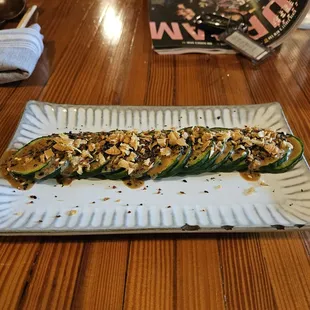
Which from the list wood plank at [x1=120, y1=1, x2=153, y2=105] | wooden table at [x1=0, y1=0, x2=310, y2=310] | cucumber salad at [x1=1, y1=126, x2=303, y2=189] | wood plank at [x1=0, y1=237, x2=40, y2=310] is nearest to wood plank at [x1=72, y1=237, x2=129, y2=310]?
wooden table at [x1=0, y1=0, x2=310, y2=310]

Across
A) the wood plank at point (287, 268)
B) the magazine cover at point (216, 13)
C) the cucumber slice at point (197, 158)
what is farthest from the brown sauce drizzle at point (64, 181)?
the magazine cover at point (216, 13)

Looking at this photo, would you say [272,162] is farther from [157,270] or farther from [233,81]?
[233,81]

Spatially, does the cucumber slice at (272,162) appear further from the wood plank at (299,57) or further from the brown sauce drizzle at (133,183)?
the wood plank at (299,57)

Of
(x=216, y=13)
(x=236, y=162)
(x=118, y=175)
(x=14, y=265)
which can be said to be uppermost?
(x=216, y=13)

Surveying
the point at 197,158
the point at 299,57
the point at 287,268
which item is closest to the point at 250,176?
the point at 197,158

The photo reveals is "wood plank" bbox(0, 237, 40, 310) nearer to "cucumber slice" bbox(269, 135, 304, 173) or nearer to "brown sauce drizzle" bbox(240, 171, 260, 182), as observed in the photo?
"brown sauce drizzle" bbox(240, 171, 260, 182)

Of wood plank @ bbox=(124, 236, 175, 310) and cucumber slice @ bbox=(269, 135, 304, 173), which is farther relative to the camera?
cucumber slice @ bbox=(269, 135, 304, 173)
